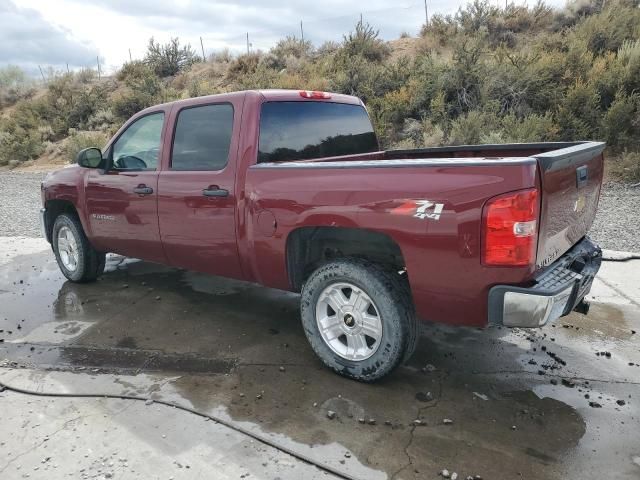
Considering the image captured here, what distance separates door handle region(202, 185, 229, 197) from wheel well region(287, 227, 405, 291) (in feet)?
2.12

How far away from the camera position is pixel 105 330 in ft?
14.1

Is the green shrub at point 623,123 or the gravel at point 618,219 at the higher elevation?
the green shrub at point 623,123

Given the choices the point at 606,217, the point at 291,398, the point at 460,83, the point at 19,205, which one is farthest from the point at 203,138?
the point at 460,83

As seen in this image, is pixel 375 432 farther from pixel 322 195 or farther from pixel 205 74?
pixel 205 74

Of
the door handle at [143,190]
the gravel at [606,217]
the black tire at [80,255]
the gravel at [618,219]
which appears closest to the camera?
the door handle at [143,190]

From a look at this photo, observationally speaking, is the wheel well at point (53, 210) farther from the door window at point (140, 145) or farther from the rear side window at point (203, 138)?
the rear side window at point (203, 138)

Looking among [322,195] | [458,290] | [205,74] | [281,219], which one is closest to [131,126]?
[281,219]

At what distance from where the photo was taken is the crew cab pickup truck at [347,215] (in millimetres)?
2648

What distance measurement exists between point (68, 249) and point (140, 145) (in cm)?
171

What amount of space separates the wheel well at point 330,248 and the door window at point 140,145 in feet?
5.32

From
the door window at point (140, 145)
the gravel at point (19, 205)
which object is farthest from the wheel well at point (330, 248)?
the gravel at point (19, 205)

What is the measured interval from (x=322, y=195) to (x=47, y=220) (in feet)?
Result: 12.6

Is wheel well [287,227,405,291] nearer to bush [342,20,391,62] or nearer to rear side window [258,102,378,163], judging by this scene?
rear side window [258,102,378,163]

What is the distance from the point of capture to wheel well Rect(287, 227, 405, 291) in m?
3.30
